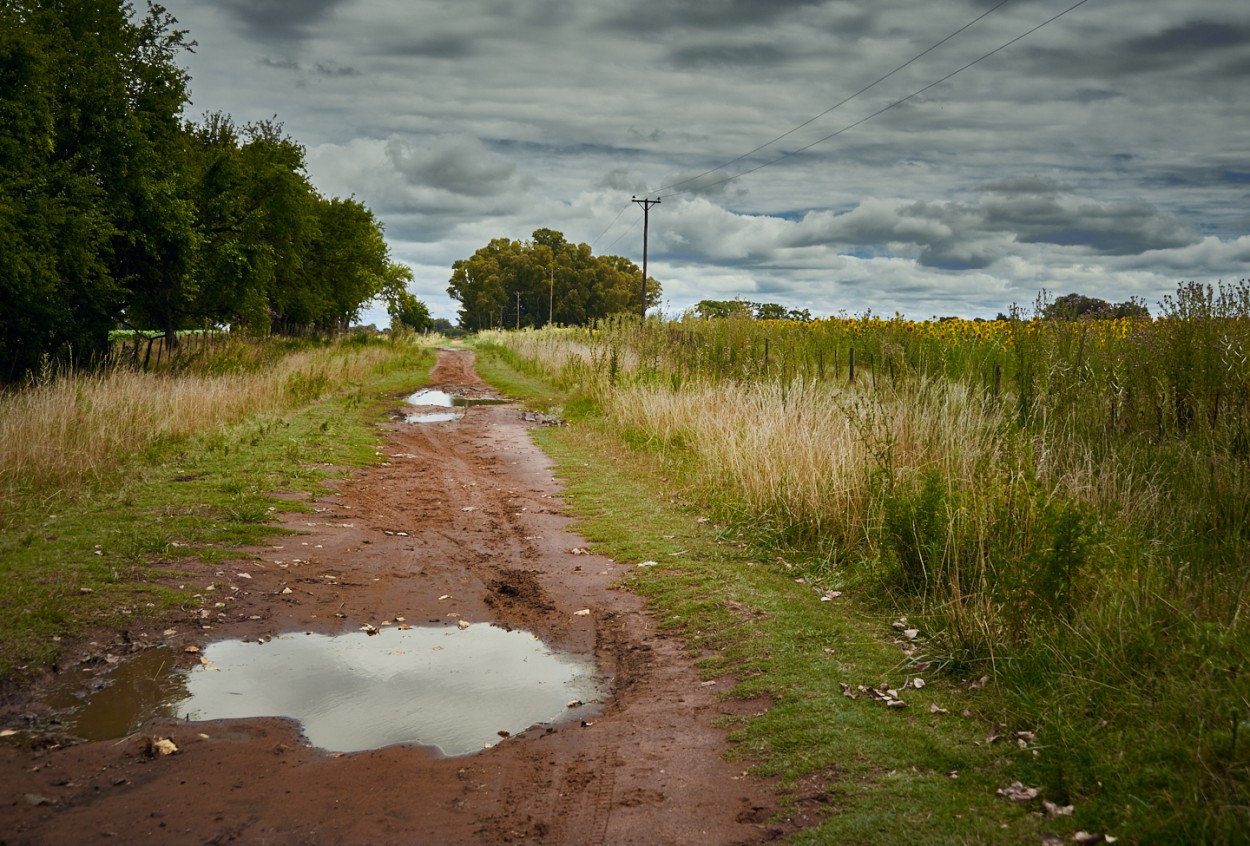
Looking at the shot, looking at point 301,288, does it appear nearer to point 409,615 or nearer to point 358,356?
point 358,356

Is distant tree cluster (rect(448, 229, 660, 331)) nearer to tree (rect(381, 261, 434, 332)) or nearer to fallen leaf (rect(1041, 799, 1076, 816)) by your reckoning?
tree (rect(381, 261, 434, 332))

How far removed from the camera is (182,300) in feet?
78.1

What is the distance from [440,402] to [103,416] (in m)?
12.9

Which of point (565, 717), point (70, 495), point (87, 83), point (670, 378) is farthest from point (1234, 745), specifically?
point (87, 83)

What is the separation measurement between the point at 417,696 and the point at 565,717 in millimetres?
1023

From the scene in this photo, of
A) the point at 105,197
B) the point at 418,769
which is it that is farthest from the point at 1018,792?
the point at 105,197

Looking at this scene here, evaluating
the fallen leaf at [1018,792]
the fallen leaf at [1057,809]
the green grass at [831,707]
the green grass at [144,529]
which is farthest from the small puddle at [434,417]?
the fallen leaf at [1057,809]

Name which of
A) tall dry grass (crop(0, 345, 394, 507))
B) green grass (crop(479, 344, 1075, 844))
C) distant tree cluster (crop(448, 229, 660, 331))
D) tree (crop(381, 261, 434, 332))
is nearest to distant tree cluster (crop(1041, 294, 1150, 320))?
green grass (crop(479, 344, 1075, 844))

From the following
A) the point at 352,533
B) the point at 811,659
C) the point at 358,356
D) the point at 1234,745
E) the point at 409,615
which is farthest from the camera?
the point at 358,356

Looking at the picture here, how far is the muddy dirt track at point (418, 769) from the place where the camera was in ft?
13.4

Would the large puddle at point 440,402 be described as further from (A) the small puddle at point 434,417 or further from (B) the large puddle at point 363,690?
(B) the large puddle at point 363,690

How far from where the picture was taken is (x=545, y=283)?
101875 millimetres

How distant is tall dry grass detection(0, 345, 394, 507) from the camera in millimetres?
10734

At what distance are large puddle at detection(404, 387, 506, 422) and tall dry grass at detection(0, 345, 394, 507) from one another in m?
3.06
